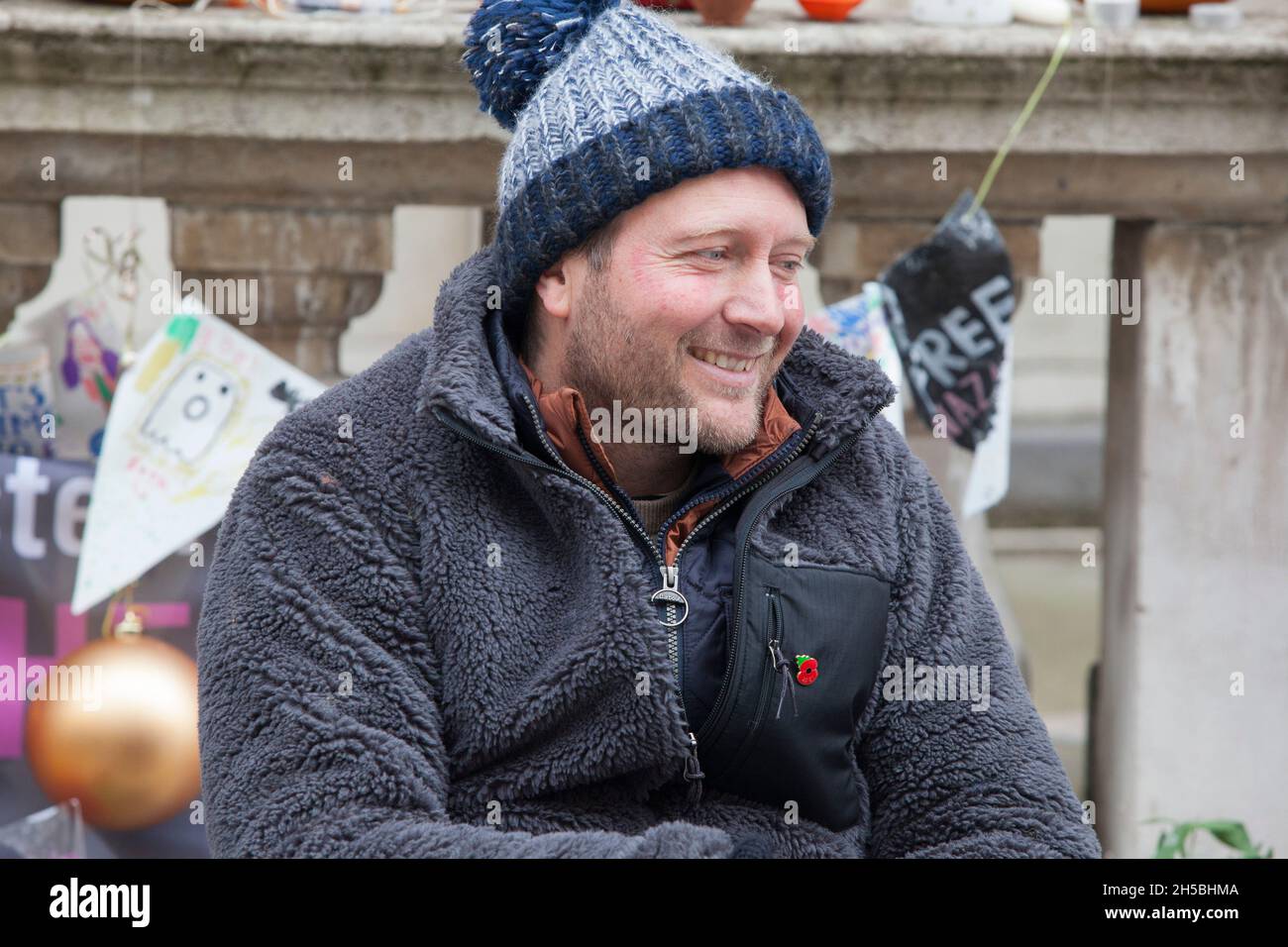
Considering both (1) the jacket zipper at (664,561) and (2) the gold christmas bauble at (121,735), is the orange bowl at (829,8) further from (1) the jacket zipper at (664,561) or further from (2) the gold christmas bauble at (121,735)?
(1) the jacket zipper at (664,561)

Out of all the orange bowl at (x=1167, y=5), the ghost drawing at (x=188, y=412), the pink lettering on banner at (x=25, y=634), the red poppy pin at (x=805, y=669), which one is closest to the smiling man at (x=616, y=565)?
the red poppy pin at (x=805, y=669)

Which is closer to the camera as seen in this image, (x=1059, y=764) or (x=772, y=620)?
(x=772, y=620)

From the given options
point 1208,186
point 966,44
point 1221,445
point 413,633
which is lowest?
point 413,633

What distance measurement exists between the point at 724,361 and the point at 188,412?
1698mm

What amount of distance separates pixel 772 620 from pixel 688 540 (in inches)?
5.2

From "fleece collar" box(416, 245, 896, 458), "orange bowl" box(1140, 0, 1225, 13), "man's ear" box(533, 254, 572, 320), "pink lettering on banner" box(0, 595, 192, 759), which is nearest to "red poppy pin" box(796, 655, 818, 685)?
"fleece collar" box(416, 245, 896, 458)

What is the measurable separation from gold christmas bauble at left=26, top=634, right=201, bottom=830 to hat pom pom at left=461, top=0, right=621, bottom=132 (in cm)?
162

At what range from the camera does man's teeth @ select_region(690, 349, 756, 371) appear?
2004 mm

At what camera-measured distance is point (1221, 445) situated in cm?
370

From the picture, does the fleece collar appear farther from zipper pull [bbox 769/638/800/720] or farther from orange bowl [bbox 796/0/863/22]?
orange bowl [bbox 796/0/863/22]

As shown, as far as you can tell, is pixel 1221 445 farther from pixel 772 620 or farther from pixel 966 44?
pixel 772 620

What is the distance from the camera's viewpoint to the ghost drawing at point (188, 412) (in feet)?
11.2

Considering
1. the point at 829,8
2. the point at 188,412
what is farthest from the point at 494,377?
the point at 829,8
